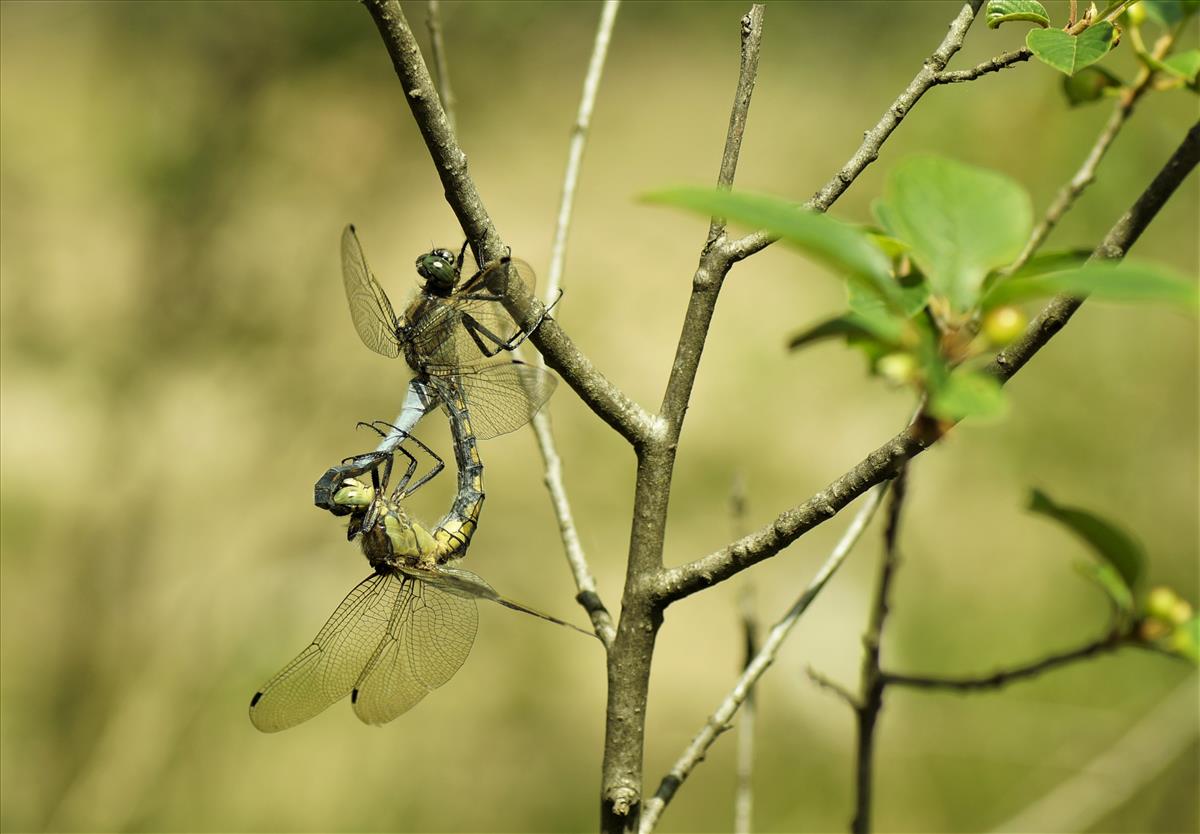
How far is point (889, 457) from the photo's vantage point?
0.54 meters

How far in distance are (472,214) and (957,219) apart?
293 mm

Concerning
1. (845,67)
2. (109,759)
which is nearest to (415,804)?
(109,759)

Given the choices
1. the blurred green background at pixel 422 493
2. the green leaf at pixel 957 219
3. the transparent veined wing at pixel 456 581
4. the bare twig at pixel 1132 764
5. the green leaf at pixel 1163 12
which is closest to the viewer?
the green leaf at pixel 957 219

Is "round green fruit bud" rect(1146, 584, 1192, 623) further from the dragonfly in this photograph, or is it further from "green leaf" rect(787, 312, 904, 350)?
the dragonfly

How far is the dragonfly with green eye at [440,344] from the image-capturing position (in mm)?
1153

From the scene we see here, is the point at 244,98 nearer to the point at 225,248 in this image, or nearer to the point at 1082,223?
the point at 225,248

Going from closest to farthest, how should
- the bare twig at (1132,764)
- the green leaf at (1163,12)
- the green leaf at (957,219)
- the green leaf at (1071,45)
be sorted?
the green leaf at (957,219) < the green leaf at (1071,45) < the green leaf at (1163,12) < the bare twig at (1132,764)

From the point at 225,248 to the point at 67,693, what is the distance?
47.1 inches

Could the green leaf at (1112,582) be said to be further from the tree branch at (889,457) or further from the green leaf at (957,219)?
the green leaf at (957,219)

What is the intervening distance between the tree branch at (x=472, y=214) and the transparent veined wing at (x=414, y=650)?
0.57 meters

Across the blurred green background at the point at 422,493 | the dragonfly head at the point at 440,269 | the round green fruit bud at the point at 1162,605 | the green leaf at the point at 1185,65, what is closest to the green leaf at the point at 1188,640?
the round green fruit bud at the point at 1162,605

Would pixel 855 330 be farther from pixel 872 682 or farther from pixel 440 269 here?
pixel 440 269

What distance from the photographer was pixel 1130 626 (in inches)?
35.4

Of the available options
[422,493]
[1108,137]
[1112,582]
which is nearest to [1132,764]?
[1112,582]
